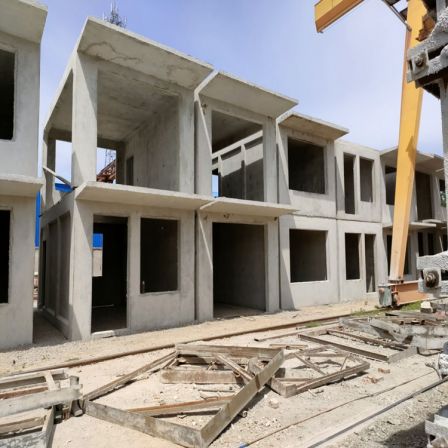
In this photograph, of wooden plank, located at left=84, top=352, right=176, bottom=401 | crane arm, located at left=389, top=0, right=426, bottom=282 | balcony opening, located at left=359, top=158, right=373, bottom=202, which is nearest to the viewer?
wooden plank, located at left=84, top=352, right=176, bottom=401

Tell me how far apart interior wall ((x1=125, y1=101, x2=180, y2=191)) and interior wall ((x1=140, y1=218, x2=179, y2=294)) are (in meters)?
1.41

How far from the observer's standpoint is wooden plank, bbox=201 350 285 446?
363 centimetres

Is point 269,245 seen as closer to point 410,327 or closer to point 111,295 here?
point 410,327

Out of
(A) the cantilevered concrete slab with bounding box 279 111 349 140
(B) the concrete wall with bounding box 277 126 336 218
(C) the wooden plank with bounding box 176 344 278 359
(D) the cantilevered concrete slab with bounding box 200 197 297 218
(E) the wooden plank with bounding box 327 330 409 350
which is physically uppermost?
(A) the cantilevered concrete slab with bounding box 279 111 349 140

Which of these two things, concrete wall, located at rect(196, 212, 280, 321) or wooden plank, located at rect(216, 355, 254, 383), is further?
concrete wall, located at rect(196, 212, 280, 321)

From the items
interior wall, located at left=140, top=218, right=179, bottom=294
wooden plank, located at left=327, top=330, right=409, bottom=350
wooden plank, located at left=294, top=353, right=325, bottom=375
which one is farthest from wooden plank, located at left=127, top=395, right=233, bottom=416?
interior wall, located at left=140, top=218, right=179, bottom=294

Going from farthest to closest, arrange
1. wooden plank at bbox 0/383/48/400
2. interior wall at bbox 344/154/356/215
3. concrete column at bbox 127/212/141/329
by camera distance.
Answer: interior wall at bbox 344/154/356/215 < concrete column at bbox 127/212/141/329 < wooden plank at bbox 0/383/48/400

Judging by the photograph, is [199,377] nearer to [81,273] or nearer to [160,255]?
[81,273]

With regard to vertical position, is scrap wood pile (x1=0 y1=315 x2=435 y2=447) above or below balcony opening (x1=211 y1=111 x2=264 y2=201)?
below

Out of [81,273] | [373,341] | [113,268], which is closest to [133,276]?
[81,273]

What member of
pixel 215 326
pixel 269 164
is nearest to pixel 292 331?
pixel 215 326

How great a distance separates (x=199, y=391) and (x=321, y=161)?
12.2 metres

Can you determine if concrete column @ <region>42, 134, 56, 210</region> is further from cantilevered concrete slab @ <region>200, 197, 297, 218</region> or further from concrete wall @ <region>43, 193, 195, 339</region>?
cantilevered concrete slab @ <region>200, 197, 297, 218</region>

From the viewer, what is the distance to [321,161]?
49.6 ft
